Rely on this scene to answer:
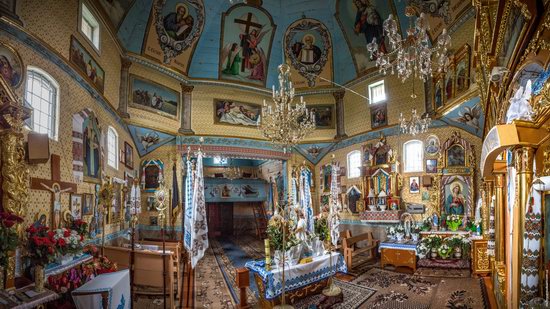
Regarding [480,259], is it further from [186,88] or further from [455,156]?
[186,88]

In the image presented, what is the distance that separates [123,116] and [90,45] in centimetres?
347

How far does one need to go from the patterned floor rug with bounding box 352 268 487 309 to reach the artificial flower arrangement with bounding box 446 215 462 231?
2.51 metres

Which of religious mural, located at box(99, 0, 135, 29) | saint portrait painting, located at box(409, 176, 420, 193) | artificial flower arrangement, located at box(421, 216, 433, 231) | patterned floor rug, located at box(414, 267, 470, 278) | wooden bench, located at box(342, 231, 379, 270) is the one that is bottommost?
patterned floor rug, located at box(414, 267, 470, 278)

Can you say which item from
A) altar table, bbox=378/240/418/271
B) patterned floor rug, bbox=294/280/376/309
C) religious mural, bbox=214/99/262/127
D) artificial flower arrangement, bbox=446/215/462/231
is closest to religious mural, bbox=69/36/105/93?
religious mural, bbox=214/99/262/127

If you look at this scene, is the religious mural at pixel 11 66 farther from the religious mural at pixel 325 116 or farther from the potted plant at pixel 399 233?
the religious mural at pixel 325 116

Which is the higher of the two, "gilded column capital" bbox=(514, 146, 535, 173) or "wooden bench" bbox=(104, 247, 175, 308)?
"gilded column capital" bbox=(514, 146, 535, 173)

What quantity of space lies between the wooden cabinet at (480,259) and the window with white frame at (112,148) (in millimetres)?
11454

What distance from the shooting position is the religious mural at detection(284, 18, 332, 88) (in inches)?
627

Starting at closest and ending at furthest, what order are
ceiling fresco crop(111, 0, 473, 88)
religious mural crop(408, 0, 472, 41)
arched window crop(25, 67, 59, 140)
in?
arched window crop(25, 67, 59, 140) → religious mural crop(408, 0, 472, 41) → ceiling fresco crop(111, 0, 473, 88)

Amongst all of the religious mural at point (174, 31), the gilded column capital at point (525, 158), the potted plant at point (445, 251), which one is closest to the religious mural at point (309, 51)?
the religious mural at point (174, 31)

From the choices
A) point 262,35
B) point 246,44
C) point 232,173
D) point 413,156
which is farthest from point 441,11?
point 232,173

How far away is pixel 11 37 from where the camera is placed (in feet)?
15.7

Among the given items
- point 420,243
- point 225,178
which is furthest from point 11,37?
point 225,178

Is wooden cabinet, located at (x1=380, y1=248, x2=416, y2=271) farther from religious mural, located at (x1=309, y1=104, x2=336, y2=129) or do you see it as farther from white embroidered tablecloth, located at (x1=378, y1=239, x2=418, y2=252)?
religious mural, located at (x1=309, y1=104, x2=336, y2=129)
